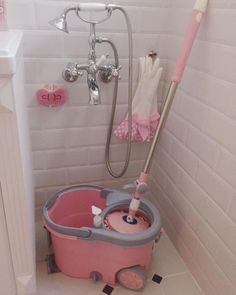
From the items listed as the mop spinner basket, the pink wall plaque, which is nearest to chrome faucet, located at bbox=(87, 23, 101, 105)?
the pink wall plaque

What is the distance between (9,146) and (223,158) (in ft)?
2.01

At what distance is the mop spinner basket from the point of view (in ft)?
3.17

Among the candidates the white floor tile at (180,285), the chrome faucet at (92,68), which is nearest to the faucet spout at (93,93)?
the chrome faucet at (92,68)

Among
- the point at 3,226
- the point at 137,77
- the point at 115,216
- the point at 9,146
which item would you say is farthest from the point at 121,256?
the point at 137,77

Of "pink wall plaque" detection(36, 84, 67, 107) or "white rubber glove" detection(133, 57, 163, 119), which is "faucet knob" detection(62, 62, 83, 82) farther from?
"white rubber glove" detection(133, 57, 163, 119)

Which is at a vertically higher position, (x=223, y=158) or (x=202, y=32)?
(x=202, y=32)

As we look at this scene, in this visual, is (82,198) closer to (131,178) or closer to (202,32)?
(131,178)

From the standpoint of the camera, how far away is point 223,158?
2.93 feet

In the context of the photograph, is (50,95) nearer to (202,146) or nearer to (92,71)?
(92,71)

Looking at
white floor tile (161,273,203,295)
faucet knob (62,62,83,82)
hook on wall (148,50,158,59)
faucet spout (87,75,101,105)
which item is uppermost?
hook on wall (148,50,158,59)

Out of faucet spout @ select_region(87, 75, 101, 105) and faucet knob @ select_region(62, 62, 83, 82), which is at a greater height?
faucet knob @ select_region(62, 62, 83, 82)

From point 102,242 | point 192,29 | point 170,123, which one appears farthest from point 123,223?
point 192,29

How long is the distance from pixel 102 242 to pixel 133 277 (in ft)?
0.59

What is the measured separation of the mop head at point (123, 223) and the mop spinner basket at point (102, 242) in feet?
0.03
